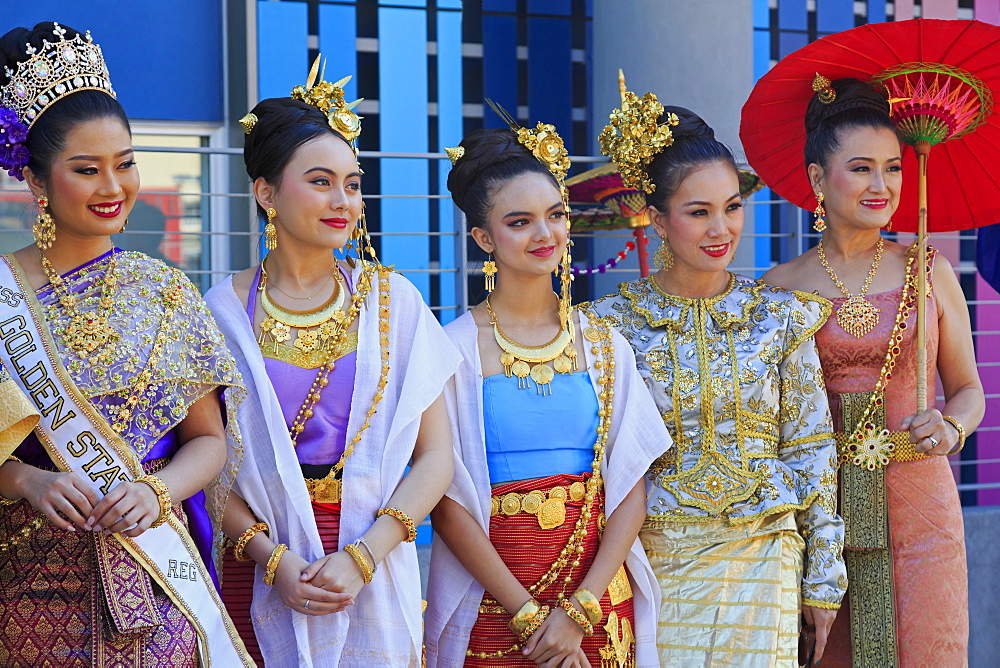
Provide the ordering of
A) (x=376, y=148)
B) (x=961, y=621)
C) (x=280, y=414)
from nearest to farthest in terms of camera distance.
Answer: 1. (x=280, y=414)
2. (x=961, y=621)
3. (x=376, y=148)

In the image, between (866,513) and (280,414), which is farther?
(866,513)

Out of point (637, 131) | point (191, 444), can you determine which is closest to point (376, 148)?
point (637, 131)

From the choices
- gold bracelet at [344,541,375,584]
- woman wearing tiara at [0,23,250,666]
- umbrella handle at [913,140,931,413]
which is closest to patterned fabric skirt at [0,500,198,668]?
woman wearing tiara at [0,23,250,666]

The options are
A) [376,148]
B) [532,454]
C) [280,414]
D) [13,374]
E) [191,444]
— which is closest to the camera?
[13,374]

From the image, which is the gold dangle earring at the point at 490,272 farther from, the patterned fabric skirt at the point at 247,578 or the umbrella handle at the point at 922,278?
the umbrella handle at the point at 922,278

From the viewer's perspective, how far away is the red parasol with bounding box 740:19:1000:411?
2869 mm

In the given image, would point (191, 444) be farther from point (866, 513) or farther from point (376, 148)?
point (376, 148)

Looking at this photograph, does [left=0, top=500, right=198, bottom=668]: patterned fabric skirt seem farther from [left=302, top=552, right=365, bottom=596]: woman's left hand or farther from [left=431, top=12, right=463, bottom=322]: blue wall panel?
[left=431, top=12, right=463, bottom=322]: blue wall panel

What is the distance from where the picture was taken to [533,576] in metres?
2.62

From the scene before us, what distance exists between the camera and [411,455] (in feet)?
8.40

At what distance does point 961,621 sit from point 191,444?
1936 millimetres

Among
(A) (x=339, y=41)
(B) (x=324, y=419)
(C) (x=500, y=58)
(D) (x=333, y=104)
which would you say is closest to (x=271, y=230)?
(D) (x=333, y=104)

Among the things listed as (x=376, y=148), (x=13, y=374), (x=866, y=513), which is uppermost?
(x=376, y=148)
